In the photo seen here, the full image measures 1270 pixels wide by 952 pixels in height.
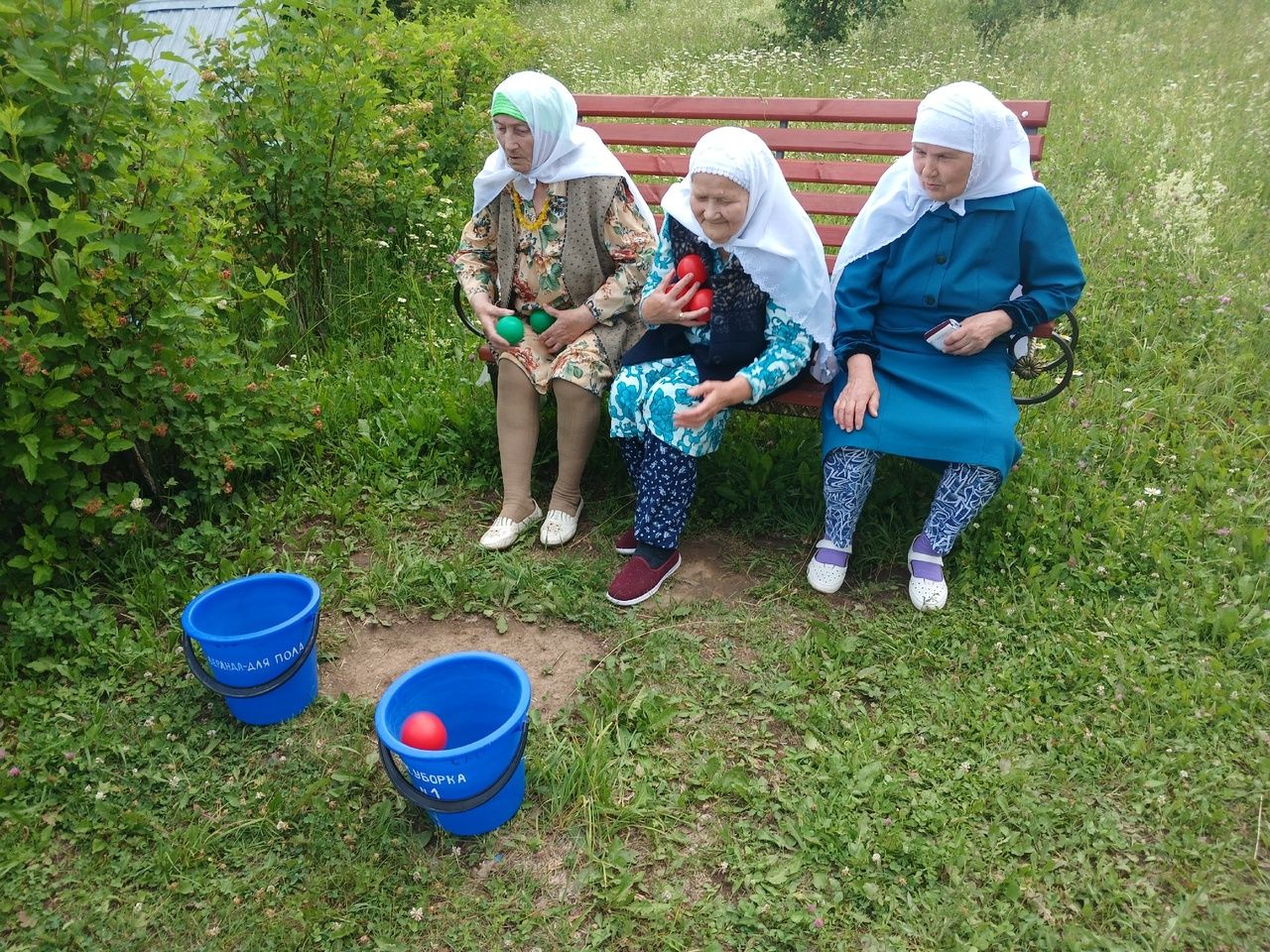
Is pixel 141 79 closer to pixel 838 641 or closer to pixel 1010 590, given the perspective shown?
pixel 838 641

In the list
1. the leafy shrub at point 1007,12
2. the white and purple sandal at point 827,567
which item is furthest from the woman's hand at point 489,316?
the leafy shrub at point 1007,12

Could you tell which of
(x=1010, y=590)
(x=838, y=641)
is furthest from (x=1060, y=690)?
(x=838, y=641)

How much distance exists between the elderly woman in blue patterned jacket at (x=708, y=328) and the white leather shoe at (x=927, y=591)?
30.2 inches

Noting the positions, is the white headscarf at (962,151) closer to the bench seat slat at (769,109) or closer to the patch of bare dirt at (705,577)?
the bench seat slat at (769,109)

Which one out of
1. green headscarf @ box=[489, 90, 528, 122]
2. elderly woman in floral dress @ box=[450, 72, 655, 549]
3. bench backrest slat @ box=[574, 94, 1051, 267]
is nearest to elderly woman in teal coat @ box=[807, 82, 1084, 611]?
bench backrest slat @ box=[574, 94, 1051, 267]

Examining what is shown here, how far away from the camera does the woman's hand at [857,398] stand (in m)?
2.88

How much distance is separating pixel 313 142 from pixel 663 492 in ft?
7.31

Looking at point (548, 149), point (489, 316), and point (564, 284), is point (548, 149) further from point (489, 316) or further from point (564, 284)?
point (489, 316)

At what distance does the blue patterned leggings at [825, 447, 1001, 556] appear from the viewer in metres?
2.87

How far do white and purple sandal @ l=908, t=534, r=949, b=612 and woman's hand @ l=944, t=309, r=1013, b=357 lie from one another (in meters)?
0.64

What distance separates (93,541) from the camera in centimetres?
293

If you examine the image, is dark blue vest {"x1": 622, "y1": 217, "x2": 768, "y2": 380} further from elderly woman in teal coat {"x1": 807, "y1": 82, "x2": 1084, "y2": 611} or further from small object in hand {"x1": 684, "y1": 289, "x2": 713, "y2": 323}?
elderly woman in teal coat {"x1": 807, "y1": 82, "x2": 1084, "y2": 611}

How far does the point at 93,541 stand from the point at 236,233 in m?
1.70

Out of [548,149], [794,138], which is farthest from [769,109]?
[548,149]
